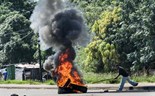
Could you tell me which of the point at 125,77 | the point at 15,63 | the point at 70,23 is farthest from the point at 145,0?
the point at 15,63

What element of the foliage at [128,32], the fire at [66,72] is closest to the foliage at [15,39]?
the foliage at [128,32]

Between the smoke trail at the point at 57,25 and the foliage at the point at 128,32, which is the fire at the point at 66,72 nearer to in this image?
the smoke trail at the point at 57,25

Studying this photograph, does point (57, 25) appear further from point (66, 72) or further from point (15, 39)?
point (15, 39)

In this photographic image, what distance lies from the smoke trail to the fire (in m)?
0.94

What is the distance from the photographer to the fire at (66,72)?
19.8 m

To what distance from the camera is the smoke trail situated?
69.0 feet

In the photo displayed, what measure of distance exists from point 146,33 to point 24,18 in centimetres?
2465

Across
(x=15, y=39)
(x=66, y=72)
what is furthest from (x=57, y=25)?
(x=15, y=39)

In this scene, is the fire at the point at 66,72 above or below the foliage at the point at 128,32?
below

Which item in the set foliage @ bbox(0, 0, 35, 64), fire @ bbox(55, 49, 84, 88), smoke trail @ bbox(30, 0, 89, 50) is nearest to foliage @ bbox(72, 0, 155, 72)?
foliage @ bbox(0, 0, 35, 64)

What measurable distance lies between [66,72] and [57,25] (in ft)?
7.55

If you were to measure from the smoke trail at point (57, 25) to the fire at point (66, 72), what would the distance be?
0.94 meters

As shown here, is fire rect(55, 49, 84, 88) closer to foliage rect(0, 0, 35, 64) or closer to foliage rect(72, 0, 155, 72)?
foliage rect(72, 0, 155, 72)

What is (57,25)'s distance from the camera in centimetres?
2098
